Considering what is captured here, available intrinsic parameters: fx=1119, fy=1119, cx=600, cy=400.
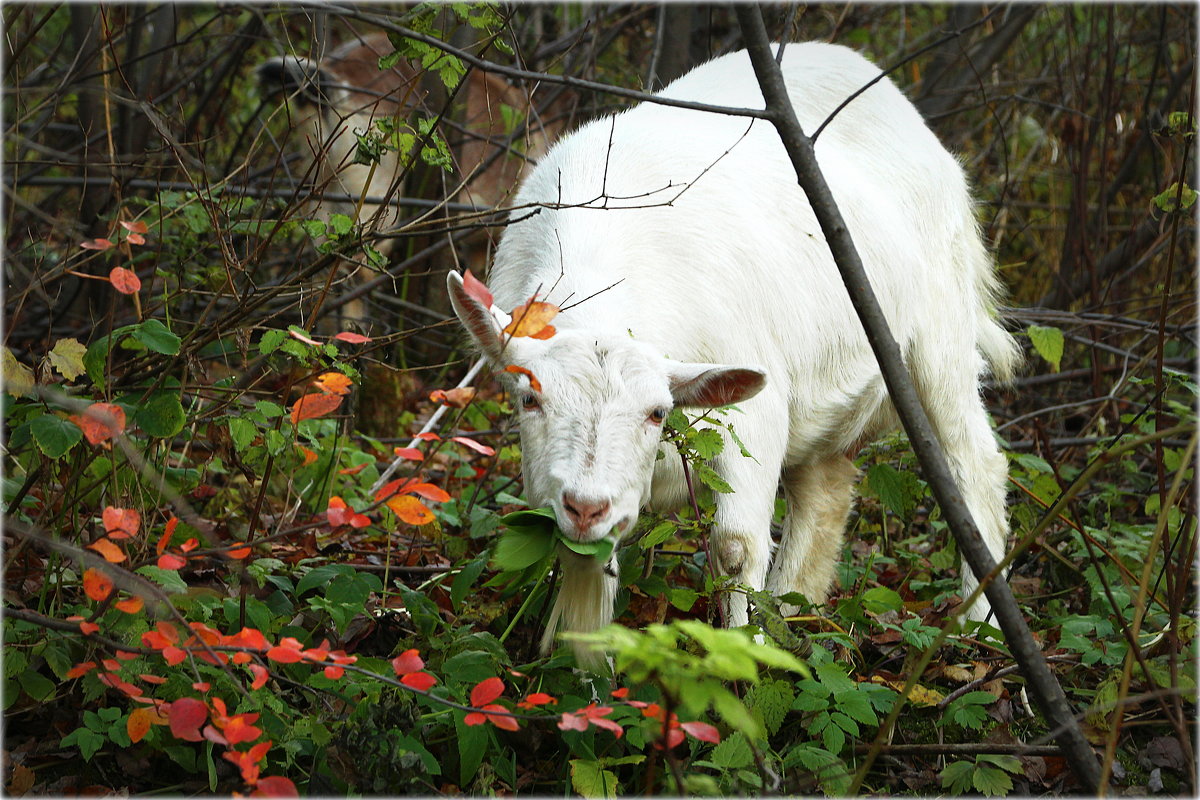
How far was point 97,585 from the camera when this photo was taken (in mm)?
2355

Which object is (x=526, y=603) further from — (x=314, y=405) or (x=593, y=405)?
(x=314, y=405)

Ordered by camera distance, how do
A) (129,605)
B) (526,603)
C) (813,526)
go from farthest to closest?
1. (813,526)
2. (526,603)
3. (129,605)

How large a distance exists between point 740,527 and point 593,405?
81cm

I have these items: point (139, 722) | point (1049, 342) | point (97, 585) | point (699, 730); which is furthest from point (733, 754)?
point (1049, 342)

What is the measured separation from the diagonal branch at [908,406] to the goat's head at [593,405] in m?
0.58

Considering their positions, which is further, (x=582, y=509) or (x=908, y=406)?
(x=582, y=509)

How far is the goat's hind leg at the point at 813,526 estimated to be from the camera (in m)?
4.18

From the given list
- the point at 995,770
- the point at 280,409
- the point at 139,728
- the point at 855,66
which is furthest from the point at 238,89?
the point at 995,770

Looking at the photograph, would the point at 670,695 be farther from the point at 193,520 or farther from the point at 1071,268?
the point at 1071,268

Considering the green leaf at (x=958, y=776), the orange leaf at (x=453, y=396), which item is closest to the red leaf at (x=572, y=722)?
the orange leaf at (x=453, y=396)

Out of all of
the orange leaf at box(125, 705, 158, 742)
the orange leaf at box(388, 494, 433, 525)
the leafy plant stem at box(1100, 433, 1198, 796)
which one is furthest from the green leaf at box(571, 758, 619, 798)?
the leafy plant stem at box(1100, 433, 1198, 796)

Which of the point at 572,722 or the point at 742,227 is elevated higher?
the point at 742,227

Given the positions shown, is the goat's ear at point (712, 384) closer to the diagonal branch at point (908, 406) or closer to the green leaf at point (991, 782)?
the diagonal branch at point (908, 406)

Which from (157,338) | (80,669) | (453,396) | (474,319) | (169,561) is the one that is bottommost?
(80,669)
